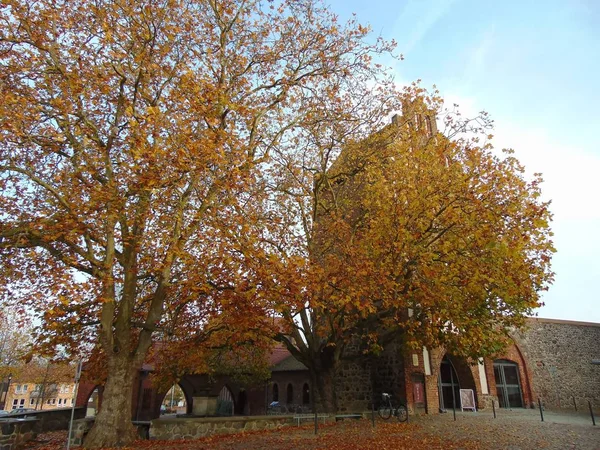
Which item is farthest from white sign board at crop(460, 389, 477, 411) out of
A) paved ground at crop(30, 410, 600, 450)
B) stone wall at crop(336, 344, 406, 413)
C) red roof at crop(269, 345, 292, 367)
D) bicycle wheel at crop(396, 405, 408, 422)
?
red roof at crop(269, 345, 292, 367)

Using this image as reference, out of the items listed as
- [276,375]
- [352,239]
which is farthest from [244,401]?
[352,239]

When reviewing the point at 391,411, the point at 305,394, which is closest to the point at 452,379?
the point at 391,411

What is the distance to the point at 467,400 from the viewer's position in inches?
790

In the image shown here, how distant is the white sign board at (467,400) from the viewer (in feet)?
65.4

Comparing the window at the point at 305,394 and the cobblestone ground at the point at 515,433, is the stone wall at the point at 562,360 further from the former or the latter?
the window at the point at 305,394

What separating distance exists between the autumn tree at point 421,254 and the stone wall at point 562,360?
1098cm

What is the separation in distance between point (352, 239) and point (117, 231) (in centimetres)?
762

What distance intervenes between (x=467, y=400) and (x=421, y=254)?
39.1 feet

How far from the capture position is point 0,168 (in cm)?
926

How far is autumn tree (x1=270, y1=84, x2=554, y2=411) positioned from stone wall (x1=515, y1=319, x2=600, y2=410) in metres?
11.0

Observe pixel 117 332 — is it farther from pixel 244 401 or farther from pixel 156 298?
pixel 244 401

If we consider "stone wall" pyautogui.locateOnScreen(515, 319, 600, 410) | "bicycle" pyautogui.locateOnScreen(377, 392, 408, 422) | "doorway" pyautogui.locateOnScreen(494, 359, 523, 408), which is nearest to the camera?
"bicycle" pyautogui.locateOnScreen(377, 392, 408, 422)

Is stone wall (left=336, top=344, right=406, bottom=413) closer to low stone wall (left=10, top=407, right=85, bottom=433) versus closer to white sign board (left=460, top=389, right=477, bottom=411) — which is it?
white sign board (left=460, top=389, right=477, bottom=411)

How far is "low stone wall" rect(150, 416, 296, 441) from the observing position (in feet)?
38.9
